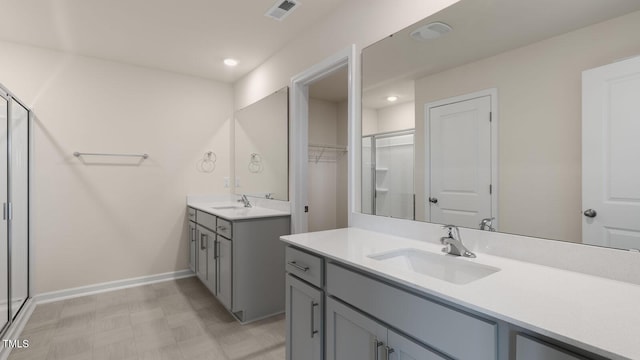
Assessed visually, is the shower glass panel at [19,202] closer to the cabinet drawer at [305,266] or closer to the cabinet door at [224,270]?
the cabinet door at [224,270]

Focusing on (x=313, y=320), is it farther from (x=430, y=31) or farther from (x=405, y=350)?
(x=430, y=31)

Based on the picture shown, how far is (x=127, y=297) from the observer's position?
3.04 meters

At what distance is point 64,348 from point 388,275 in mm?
2398

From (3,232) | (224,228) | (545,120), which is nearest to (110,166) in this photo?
(3,232)

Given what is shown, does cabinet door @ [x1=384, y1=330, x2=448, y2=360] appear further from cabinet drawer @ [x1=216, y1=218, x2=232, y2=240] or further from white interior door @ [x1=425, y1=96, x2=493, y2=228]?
cabinet drawer @ [x1=216, y1=218, x2=232, y2=240]

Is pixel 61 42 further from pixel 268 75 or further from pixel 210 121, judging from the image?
pixel 268 75

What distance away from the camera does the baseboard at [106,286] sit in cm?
295

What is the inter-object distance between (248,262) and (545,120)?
2.12m

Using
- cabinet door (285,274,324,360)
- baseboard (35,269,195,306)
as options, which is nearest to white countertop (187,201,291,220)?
baseboard (35,269,195,306)

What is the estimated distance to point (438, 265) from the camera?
140cm

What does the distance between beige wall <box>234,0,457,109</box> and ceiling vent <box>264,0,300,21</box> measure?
251 millimetres

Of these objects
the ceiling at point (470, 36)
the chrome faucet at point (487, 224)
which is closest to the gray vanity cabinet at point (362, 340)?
the chrome faucet at point (487, 224)

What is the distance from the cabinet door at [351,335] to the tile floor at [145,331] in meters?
0.87

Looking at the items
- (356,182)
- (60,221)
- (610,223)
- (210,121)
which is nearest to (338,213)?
(210,121)
